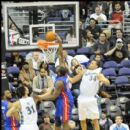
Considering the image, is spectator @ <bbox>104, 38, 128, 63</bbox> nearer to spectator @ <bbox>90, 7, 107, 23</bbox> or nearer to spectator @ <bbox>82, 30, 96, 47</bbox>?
spectator @ <bbox>82, 30, 96, 47</bbox>

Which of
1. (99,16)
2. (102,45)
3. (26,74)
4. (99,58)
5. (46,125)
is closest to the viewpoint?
(46,125)

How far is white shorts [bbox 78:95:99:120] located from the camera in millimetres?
9422

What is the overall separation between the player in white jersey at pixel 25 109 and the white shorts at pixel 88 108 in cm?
138

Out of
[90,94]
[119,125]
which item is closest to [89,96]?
[90,94]

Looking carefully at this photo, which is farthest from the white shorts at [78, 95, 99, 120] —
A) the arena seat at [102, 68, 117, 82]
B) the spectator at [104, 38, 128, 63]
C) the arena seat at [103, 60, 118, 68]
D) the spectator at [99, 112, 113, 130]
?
the spectator at [104, 38, 128, 63]

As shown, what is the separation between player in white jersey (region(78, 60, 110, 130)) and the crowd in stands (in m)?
0.43

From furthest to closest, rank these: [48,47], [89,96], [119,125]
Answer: [48,47], [119,125], [89,96]

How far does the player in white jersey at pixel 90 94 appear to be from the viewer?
9.28 meters

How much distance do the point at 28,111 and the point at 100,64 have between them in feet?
12.4

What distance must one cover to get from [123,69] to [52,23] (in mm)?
2026

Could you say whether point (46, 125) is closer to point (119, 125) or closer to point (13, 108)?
point (119, 125)

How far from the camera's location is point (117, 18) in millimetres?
13656

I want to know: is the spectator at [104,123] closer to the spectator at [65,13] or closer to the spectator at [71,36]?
the spectator at [71,36]

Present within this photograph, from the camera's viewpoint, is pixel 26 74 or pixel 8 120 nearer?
pixel 8 120
